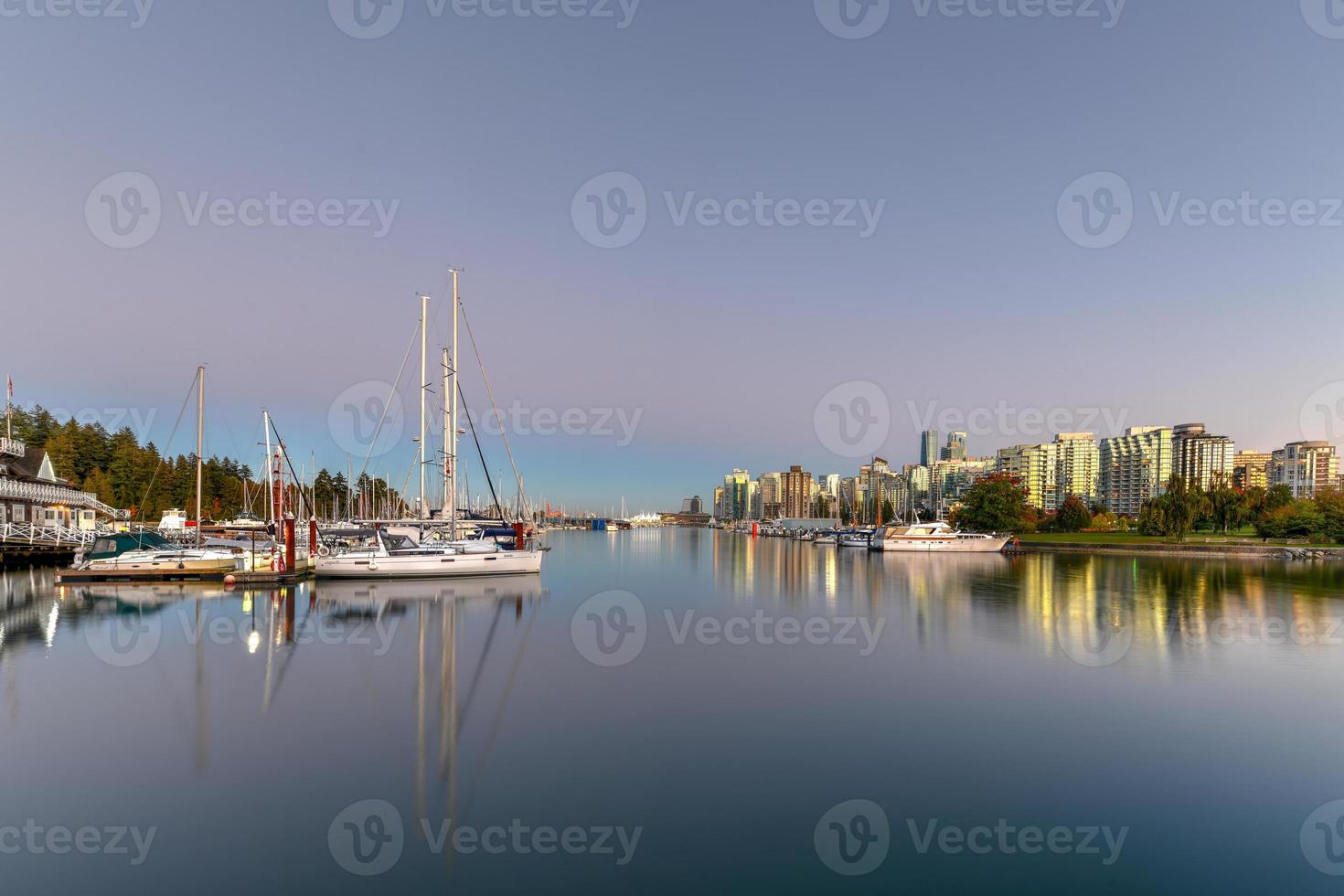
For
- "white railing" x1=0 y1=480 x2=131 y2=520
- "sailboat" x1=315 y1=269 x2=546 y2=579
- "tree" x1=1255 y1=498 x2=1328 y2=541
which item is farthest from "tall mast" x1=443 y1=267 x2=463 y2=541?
"tree" x1=1255 y1=498 x2=1328 y2=541

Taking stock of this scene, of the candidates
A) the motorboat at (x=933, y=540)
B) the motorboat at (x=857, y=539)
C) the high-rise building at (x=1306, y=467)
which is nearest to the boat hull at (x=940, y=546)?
the motorboat at (x=933, y=540)

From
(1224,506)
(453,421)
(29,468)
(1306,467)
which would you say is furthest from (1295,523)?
(29,468)

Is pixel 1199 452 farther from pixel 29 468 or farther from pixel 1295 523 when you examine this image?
pixel 29 468

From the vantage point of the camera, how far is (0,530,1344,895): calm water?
8.44m

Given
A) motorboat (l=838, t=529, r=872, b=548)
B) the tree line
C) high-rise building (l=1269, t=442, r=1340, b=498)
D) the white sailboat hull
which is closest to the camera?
the white sailboat hull

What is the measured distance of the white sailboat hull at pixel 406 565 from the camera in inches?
1421

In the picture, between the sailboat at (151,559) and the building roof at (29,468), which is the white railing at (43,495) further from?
the sailboat at (151,559)

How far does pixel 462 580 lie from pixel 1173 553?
7456 centimetres

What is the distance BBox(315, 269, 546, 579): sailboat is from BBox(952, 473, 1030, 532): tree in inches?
3083

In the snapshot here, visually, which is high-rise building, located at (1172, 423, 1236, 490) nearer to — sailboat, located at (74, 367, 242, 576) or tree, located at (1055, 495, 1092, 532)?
tree, located at (1055, 495, 1092, 532)

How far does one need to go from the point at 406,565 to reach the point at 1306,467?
202 meters

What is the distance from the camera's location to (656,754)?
1206cm

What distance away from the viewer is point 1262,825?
9742 mm

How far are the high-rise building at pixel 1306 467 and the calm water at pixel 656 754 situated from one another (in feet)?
600
